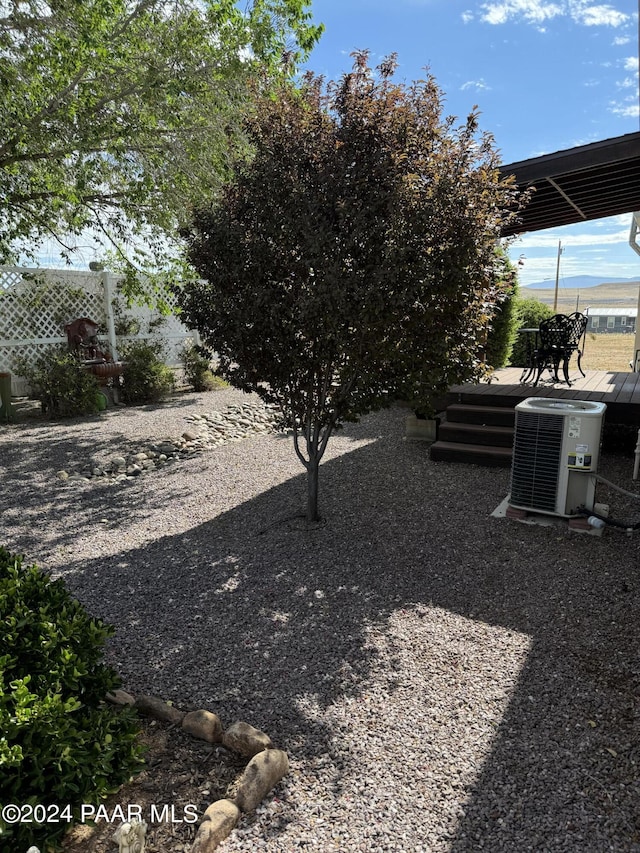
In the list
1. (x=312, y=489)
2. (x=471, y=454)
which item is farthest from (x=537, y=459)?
(x=312, y=489)

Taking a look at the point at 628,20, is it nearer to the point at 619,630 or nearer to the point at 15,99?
the point at 619,630

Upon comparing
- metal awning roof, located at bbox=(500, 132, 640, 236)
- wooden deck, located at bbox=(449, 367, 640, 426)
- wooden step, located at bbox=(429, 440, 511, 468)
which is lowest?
wooden step, located at bbox=(429, 440, 511, 468)

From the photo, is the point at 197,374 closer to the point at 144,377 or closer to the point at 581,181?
the point at 144,377

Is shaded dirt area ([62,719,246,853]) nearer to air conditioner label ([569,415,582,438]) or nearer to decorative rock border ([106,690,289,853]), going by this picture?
decorative rock border ([106,690,289,853])

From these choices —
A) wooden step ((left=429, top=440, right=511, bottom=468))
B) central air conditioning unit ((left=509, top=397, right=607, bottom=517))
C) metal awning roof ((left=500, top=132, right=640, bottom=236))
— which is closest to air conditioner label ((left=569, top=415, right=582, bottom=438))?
central air conditioning unit ((left=509, top=397, right=607, bottom=517))

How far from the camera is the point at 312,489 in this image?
158 inches

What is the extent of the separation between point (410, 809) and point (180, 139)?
6.54m

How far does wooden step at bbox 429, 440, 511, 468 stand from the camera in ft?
16.9

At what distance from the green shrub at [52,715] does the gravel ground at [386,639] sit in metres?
0.43

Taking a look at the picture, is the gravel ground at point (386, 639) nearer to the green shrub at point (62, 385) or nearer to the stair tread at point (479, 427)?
the stair tread at point (479, 427)

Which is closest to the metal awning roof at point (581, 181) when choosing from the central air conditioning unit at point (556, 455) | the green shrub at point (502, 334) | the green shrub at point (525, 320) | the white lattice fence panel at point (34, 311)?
the green shrub at point (502, 334)

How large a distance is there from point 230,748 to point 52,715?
68 cm

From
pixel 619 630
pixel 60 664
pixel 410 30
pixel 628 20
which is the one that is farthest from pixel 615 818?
pixel 410 30

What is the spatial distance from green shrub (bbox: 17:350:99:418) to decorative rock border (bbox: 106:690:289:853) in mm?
6317
